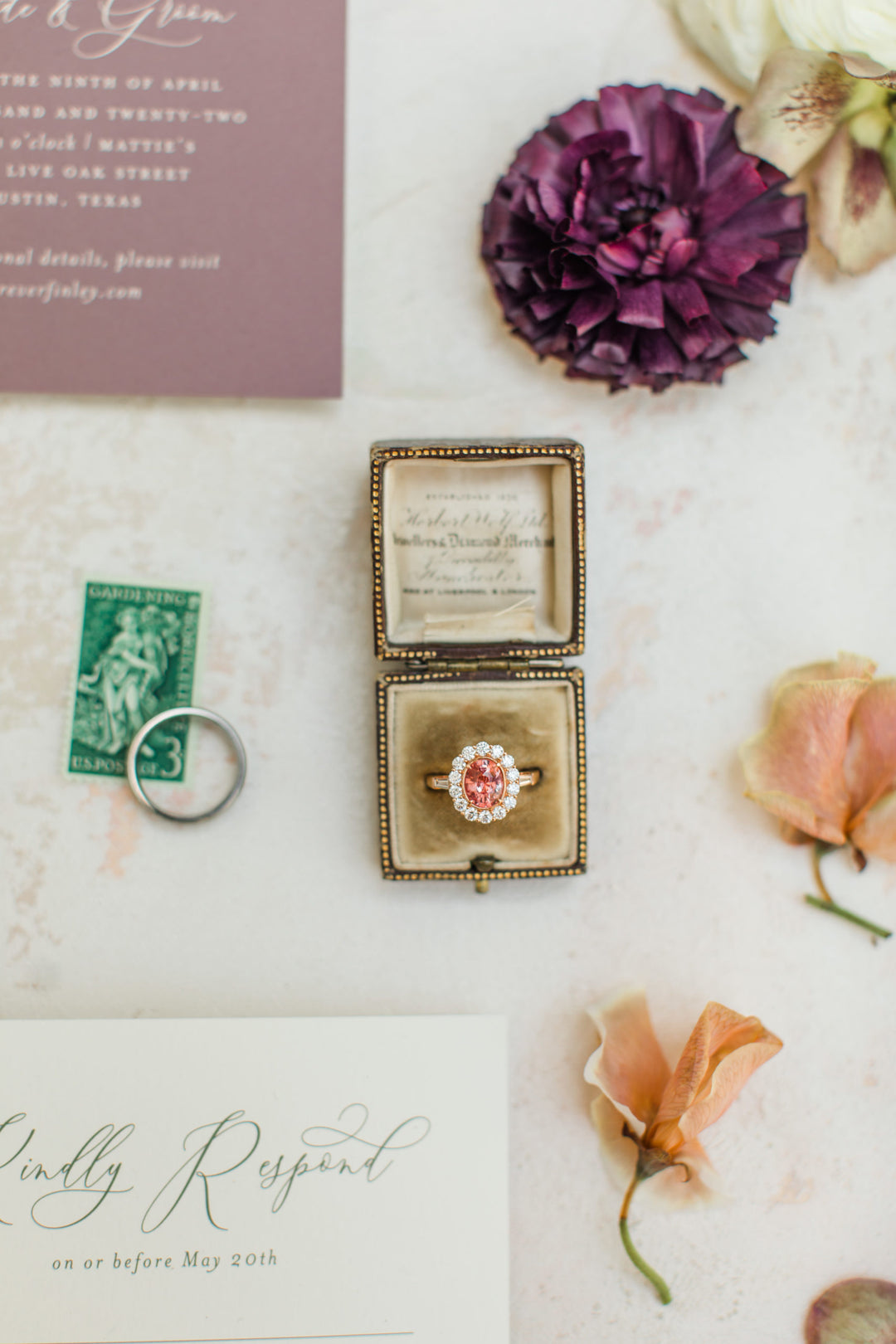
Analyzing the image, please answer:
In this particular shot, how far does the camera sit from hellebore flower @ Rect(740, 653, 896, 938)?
2.03 feet

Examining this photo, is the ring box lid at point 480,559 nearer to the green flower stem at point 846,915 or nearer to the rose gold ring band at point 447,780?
the rose gold ring band at point 447,780

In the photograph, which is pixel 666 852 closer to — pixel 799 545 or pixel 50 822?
pixel 799 545

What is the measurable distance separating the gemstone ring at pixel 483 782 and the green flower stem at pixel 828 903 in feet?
0.80

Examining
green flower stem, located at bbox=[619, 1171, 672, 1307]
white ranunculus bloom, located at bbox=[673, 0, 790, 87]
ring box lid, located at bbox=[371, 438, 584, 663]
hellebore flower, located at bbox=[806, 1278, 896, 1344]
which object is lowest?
hellebore flower, located at bbox=[806, 1278, 896, 1344]

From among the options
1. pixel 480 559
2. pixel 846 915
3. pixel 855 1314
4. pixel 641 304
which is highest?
pixel 641 304

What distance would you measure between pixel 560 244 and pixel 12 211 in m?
0.40

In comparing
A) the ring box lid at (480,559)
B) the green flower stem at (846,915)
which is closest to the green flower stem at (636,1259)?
the green flower stem at (846,915)

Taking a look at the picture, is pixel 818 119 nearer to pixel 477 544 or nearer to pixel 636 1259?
pixel 477 544

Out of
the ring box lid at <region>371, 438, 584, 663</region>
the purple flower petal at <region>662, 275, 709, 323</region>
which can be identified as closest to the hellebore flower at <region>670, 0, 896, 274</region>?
the purple flower petal at <region>662, 275, 709, 323</region>

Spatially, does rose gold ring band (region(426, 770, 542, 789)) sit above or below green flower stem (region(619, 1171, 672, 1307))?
above

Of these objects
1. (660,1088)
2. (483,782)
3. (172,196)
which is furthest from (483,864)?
(172,196)

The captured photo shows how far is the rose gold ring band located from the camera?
59cm

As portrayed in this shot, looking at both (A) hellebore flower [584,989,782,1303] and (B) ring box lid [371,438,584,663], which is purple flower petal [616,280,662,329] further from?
(A) hellebore flower [584,989,782,1303]

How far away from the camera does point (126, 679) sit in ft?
2.06
